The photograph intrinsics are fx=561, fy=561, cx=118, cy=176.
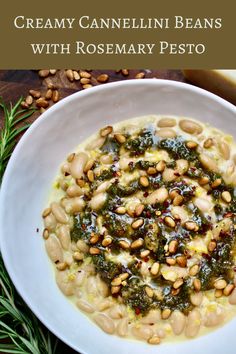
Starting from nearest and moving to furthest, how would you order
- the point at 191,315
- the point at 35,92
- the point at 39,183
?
1. the point at 191,315
2. the point at 39,183
3. the point at 35,92

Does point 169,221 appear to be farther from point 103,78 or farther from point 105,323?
point 103,78

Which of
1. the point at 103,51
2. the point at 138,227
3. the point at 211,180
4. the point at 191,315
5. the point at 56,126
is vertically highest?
the point at 103,51

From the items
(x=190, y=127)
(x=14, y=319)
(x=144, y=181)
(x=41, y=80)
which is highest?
(x=41, y=80)

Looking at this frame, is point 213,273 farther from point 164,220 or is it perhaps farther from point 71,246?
point 71,246

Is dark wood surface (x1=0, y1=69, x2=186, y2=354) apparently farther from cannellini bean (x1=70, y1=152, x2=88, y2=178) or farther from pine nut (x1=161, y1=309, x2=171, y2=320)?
pine nut (x1=161, y1=309, x2=171, y2=320)

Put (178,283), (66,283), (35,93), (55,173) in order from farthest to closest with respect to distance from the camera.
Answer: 1. (35,93)
2. (55,173)
3. (66,283)
4. (178,283)

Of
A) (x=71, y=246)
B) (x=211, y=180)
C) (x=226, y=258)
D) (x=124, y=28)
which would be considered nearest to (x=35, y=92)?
(x=124, y=28)

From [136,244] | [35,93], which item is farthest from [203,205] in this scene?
[35,93]
